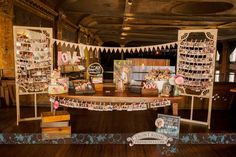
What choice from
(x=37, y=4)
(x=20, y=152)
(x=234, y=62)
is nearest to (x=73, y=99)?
(x=20, y=152)

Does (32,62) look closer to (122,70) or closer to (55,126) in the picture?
(55,126)

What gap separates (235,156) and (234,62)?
14326 millimetres

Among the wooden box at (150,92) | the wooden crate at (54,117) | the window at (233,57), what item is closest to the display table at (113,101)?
the wooden box at (150,92)

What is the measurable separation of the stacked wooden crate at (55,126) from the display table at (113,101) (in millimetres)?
261

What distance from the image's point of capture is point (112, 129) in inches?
146

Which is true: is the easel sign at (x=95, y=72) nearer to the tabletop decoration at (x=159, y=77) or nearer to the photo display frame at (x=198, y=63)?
the tabletop decoration at (x=159, y=77)

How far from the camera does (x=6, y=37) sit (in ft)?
17.1

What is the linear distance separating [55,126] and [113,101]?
1056 mm

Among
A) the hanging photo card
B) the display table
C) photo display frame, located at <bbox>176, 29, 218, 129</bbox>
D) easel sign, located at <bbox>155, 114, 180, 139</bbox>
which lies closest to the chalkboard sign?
the hanging photo card

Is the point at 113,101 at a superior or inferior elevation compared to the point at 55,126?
superior

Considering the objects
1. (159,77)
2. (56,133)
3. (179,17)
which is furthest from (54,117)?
(179,17)

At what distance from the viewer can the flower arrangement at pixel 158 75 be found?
356 cm

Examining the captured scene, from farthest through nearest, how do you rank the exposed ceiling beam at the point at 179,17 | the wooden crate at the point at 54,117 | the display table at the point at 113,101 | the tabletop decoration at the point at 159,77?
the exposed ceiling beam at the point at 179,17, the tabletop decoration at the point at 159,77, the wooden crate at the point at 54,117, the display table at the point at 113,101

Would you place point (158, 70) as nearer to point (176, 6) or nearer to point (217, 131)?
point (217, 131)
